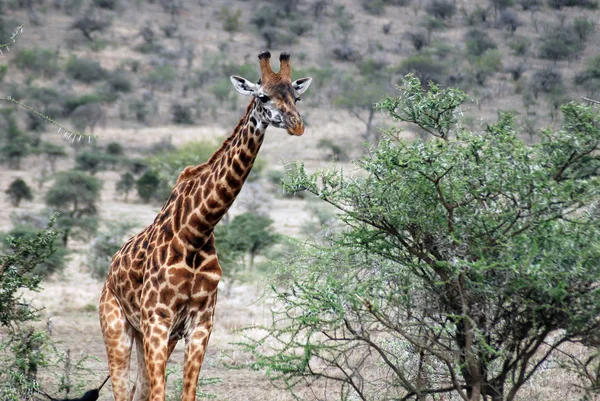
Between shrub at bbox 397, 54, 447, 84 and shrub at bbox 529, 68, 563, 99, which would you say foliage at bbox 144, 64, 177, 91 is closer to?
shrub at bbox 397, 54, 447, 84

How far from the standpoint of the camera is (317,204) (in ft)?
85.9

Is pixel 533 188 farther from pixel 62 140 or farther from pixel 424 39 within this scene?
pixel 424 39

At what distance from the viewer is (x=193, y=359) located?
5750 millimetres

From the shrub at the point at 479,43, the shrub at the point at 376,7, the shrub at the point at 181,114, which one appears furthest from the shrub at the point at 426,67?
the shrub at the point at 376,7

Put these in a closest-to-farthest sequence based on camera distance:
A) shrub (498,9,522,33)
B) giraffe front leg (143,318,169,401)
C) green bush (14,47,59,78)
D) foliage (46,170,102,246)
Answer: giraffe front leg (143,318,169,401) < foliage (46,170,102,246) < shrub (498,9,522,33) < green bush (14,47,59,78)

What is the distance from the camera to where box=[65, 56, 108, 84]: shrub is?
46219 mm

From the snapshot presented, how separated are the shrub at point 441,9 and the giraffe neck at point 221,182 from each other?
43.6m

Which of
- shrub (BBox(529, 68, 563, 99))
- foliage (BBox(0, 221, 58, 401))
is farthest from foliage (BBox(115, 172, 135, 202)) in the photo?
foliage (BBox(0, 221, 58, 401))

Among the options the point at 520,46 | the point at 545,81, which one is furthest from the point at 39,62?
the point at 545,81

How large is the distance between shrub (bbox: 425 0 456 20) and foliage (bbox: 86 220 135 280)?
33.2 metres

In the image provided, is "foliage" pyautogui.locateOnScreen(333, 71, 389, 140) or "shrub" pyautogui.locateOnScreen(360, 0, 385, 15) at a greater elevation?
"shrub" pyautogui.locateOnScreen(360, 0, 385, 15)

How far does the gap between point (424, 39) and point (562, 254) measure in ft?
141

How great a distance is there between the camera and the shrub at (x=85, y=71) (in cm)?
4622

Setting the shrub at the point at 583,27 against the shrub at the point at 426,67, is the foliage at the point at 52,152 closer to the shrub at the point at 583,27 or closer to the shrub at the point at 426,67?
the shrub at the point at 426,67
